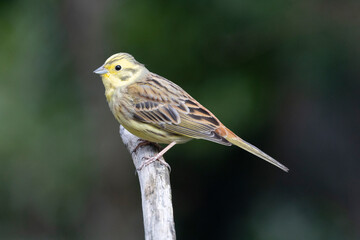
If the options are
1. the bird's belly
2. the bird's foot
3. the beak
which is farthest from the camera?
the beak

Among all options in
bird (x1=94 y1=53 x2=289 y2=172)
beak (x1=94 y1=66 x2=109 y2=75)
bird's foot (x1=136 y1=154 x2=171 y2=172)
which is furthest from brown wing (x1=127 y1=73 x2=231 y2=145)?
bird's foot (x1=136 y1=154 x2=171 y2=172)

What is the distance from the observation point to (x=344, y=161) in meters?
7.45

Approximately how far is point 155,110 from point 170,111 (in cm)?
13

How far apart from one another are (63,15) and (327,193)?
4.03 metres

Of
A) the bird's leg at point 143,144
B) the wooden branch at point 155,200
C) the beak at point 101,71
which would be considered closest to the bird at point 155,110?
the beak at point 101,71

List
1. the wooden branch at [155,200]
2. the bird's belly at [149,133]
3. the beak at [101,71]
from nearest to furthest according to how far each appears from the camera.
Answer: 1. the wooden branch at [155,200]
2. the bird's belly at [149,133]
3. the beak at [101,71]

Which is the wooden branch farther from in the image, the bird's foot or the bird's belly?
the bird's belly

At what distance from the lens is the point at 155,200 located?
381cm

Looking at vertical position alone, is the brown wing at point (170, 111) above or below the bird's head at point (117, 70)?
below

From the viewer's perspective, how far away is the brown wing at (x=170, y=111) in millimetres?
4984

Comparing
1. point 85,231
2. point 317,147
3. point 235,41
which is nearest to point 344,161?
point 317,147

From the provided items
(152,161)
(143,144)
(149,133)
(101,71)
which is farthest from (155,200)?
(101,71)

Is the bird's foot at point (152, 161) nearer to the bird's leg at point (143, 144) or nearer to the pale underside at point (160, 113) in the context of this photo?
the pale underside at point (160, 113)

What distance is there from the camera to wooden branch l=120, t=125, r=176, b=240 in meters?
3.44
